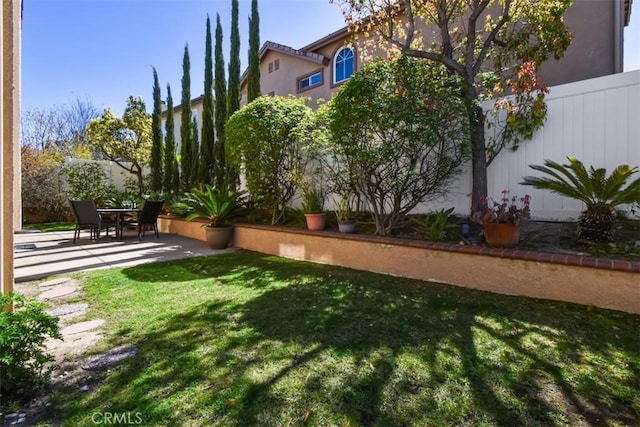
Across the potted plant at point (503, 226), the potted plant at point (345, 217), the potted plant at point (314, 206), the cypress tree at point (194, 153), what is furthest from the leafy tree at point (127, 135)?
the potted plant at point (503, 226)

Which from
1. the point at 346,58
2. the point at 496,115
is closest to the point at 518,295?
the point at 496,115

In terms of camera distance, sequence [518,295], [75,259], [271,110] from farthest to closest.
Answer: [271,110], [75,259], [518,295]

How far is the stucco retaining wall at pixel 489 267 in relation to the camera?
3.41m

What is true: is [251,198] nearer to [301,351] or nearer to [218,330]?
[218,330]

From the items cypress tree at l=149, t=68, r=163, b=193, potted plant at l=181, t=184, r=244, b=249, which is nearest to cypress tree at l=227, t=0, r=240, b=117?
potted plant at l=181, t=184, r=244, b=249

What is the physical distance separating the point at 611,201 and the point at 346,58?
38.1 ft

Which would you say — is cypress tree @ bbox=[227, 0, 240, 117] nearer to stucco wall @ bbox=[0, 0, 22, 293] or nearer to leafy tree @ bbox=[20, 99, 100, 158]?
stucco wall @ bbox=[0, 0, 22, 293]

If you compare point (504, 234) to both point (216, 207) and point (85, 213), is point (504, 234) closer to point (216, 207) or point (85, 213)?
A: point (216, 207)

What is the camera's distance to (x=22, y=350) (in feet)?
7.13

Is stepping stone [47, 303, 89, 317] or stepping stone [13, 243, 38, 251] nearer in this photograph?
stepping stone [47, 303, 89, 317]

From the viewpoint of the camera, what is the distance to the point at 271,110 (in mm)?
7609

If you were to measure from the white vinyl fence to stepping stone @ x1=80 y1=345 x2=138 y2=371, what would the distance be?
5.62m

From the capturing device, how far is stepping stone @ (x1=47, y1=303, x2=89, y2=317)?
3775 millimetres

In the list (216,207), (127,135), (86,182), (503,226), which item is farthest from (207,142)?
(503,226)
